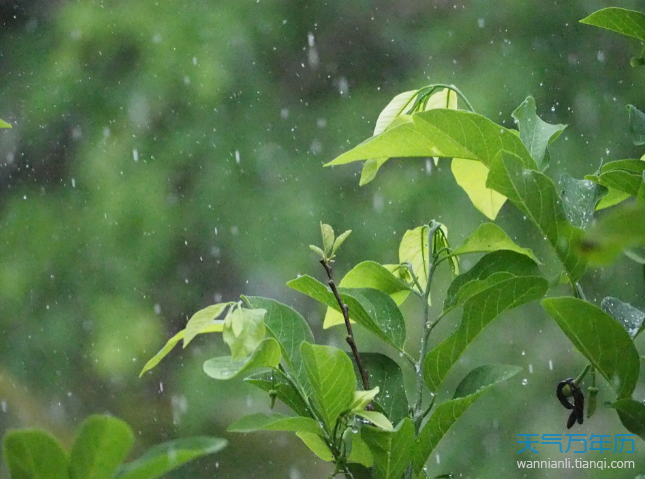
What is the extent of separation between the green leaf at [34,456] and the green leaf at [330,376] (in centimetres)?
9

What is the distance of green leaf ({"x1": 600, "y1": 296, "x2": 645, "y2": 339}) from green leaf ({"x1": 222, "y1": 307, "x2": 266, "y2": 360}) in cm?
16

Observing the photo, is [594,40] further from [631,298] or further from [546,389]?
[546,389]

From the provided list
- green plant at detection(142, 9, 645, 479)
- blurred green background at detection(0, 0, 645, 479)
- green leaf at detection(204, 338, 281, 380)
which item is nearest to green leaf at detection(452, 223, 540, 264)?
green plant at detection(142, 9, 645, 479)

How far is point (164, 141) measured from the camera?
2025 millimetres

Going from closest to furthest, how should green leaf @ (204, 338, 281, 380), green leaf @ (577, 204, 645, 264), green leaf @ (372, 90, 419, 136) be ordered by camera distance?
green leaf @ (577, 204, 645, 264) < green leaf @ (204, 338, 281, 380) < green leaf @ (372, 90, 419, 136)

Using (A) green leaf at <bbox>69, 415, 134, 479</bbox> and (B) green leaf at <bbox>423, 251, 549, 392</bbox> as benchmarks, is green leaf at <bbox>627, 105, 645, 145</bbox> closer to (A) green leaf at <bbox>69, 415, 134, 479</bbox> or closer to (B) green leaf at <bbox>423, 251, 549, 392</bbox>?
(B) green leaf at <bbox>423, 251, 549, 392</bbox>

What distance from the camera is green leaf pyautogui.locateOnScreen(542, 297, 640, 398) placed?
234mm

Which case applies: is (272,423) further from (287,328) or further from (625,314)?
(625,314)

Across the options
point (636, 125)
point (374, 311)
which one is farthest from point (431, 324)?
point (636, 125)

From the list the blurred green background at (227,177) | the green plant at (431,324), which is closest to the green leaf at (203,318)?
the green plant at (431,324)

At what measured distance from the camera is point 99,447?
0.49ft

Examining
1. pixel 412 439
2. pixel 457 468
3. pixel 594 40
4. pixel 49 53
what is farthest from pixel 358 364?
pixel 49 53

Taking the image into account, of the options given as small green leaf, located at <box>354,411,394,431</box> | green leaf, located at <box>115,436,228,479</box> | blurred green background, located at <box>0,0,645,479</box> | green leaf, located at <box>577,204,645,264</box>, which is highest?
green leaf, located at <box>577,204,645,264</box>

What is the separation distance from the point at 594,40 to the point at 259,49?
0.94 m
